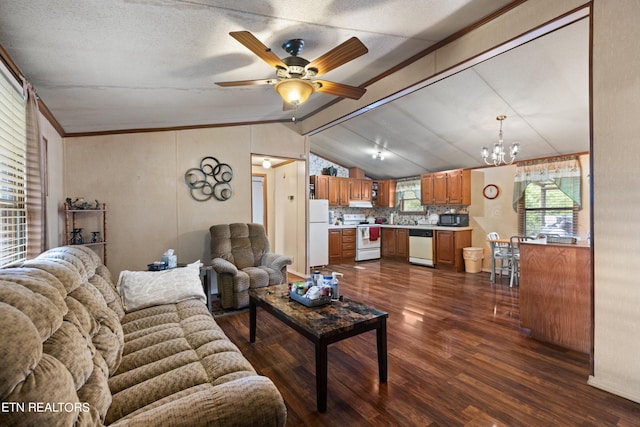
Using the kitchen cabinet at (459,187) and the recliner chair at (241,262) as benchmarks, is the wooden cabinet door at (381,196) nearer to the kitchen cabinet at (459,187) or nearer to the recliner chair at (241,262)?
the kitchen cabinet at (459,187)

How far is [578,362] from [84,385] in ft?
10.5

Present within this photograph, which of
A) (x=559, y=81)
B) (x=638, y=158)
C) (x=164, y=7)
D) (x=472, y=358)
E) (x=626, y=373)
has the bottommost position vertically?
(x=472, y=358)

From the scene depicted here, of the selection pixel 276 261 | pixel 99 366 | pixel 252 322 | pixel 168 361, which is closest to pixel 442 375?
pixel 252 322

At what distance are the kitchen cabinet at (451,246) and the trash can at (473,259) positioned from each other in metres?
0.16

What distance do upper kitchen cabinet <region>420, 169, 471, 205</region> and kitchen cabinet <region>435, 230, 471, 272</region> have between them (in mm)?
680

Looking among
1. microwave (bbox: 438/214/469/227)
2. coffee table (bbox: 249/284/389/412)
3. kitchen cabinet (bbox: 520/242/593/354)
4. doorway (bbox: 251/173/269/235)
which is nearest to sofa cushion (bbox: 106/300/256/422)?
coffee table (bbox: 249/284/389/412)

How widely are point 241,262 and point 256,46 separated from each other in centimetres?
275

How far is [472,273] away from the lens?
18.3 ft

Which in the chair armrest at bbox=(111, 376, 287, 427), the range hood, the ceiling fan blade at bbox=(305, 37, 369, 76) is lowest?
the chair armrest at bbox=(111, 376, 287, 427)

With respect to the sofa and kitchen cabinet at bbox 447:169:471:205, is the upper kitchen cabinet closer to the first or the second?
kitchen cabinet at bbox 447:169:471:205

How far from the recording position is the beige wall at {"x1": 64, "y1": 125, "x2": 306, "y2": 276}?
350 centimetres

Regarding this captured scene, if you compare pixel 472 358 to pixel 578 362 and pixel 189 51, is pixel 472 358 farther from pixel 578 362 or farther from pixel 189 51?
pixel 189 51

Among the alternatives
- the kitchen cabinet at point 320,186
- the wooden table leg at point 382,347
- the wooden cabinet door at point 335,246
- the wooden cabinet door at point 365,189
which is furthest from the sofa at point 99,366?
the wooden cabinet door at point 365,189

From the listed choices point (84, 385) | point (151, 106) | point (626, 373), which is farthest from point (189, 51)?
point (626, 373)
